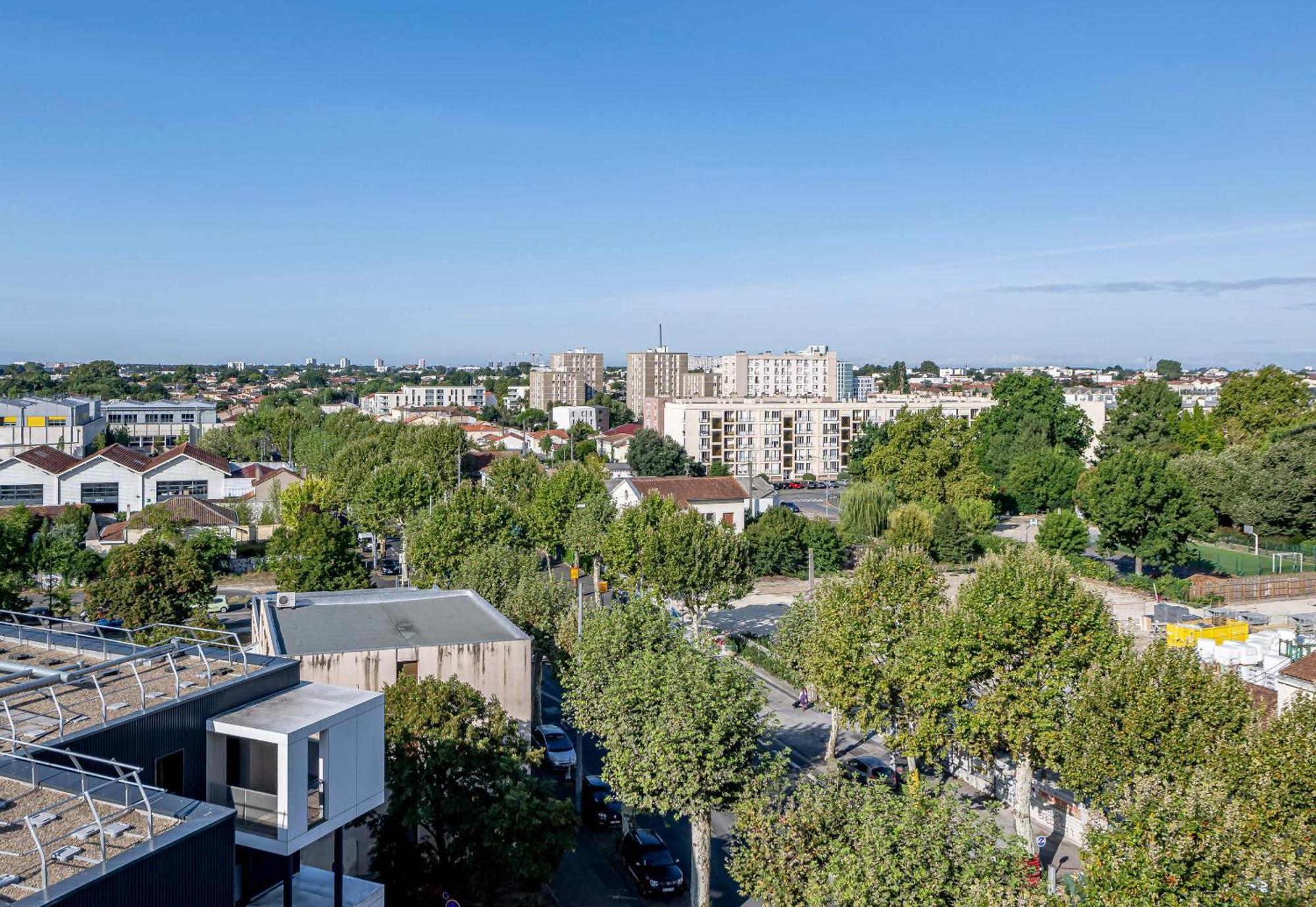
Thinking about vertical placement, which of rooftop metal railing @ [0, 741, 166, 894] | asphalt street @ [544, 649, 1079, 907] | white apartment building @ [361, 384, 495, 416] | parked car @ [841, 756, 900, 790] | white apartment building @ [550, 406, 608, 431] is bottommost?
asphalt street @ [544, 649, 1079, 907]

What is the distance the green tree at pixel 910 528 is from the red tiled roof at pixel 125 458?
160ft

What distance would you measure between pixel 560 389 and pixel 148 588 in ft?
391

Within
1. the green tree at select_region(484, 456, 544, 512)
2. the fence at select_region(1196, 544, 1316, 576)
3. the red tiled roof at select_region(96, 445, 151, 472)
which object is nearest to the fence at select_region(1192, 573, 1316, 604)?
the fence at select_region(1196, 544, 1316, 576)

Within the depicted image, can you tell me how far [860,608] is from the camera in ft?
76.3

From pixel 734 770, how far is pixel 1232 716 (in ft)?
27.9

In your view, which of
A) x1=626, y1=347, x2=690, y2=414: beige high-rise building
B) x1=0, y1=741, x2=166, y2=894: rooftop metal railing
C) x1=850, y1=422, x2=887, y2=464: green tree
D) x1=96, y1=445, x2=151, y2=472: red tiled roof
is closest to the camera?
x1=0, y1=741, x2=166, y2=894: rooftop metal railing

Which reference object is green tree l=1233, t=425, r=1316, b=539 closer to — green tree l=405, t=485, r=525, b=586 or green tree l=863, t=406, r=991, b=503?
green tree l=863, t=406, r=991, b=503

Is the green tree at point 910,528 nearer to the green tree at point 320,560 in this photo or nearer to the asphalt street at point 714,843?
the asphalt street at point 714,843

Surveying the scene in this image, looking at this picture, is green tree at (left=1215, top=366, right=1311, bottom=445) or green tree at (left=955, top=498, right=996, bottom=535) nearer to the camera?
green tree at (left=955, top=498, right=996, bottom=535)

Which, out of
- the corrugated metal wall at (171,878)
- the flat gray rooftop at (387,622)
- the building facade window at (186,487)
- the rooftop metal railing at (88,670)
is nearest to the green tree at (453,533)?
the flat gray rooftop at (387,622)

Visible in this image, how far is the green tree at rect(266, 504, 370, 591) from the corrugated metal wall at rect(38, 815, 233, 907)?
29.1 metres

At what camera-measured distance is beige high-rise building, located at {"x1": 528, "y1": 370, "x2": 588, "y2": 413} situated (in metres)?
150

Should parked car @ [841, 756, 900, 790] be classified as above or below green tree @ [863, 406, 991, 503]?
below

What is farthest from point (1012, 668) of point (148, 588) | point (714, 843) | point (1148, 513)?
point (1148, 513)
